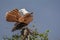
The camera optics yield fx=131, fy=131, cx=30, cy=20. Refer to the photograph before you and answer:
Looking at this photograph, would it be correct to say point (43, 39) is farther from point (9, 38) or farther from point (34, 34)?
point (9, 38)

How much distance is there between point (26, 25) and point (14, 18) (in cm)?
36

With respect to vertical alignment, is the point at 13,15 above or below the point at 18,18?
above

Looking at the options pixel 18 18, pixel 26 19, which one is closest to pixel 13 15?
pixel 18 18

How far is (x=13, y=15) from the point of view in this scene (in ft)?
11.3

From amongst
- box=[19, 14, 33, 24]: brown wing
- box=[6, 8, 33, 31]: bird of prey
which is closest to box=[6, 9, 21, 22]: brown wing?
box=[6, 8, 33, 31]: bird of prey

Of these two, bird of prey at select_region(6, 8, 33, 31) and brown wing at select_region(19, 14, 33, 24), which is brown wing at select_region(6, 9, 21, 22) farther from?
brown wing at select_region(19, 14, 33, 24)

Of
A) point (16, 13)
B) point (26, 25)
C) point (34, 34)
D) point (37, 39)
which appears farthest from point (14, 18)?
point (37, 39)

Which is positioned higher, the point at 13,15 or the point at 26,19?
the point at 13,15

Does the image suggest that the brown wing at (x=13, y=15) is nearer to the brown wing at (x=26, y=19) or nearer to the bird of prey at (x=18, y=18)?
the bird of prey at (x=18, y=18)

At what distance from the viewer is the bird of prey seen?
3.41 metres

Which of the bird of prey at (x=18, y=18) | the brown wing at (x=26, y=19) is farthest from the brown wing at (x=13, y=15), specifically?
the brown wing at (x=26, y=19)

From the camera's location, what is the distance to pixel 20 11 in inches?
143

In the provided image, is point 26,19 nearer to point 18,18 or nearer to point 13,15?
point 18,18

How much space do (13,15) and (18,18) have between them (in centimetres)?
17
